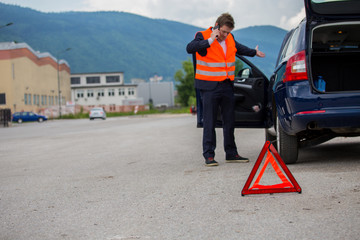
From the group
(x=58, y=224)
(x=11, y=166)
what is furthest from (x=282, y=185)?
(x=11, y=166)

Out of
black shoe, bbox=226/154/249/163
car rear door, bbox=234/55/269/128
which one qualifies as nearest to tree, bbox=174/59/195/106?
car rear door, bbox=234/55/269/128

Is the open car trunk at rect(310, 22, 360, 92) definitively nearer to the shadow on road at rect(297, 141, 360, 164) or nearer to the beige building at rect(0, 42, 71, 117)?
the shadow on road at rect(297, 141, 360, 164)


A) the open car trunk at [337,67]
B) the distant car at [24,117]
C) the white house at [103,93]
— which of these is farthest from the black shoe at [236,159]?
the white house at [103,93]

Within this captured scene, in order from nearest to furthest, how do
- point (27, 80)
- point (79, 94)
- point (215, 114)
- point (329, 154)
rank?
1. point (215, 114)
2. point (329, 154)
3. point (27, 80)
4. point (79, 94)

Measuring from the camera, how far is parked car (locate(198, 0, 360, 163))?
5.68 metres

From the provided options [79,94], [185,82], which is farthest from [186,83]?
[79,94]

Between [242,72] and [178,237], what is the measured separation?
4864mm

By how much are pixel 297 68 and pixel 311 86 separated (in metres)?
0.28

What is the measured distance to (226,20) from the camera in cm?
666

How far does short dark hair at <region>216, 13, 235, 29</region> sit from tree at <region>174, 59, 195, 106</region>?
122m

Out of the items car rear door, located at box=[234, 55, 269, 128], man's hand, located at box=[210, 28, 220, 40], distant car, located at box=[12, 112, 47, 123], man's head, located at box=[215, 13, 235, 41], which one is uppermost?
man's head, located at box=[215, 13, 235, 41]

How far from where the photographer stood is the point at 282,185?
15.1 feet

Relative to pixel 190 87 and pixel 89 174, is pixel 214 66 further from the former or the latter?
pixel 190 87

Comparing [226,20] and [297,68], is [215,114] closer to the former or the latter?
[226,20]
